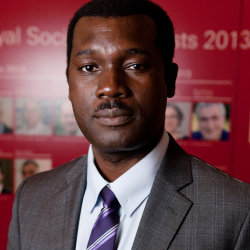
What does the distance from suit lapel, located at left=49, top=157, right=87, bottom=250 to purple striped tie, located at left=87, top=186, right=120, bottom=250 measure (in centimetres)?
10

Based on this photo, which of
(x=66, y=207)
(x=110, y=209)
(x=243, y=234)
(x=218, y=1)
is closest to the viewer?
(x=243, y=234)

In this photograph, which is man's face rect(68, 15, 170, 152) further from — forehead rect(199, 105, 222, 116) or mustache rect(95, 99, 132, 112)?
forehead rect(199, 105, 222, 116)

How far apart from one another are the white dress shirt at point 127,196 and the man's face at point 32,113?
4.29 feet

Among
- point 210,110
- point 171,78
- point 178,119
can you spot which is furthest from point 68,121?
point 171,78

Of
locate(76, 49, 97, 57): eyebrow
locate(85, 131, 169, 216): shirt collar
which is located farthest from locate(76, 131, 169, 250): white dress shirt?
locate(76, 49, 97, 57): eyebrow

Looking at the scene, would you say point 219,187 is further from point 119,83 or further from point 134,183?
point 119,83

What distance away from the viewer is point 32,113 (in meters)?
2.32

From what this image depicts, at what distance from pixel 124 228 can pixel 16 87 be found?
1594 millimetres

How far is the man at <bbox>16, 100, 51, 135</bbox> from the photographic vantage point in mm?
2316

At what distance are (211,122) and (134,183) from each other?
135 cm

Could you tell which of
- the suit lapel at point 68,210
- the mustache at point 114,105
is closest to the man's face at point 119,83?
the mustache at point 114,105

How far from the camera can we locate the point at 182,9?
2176 millimetres

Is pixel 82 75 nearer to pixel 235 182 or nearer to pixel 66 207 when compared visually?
pixel 66 207

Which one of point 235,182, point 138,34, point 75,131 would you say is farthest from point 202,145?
point 138,34
